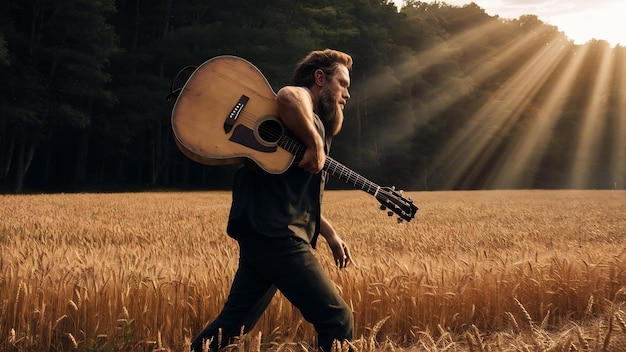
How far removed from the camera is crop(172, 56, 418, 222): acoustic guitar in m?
2.73

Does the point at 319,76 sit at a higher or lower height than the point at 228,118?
higher

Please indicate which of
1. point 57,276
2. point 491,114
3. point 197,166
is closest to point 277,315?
point 57,276

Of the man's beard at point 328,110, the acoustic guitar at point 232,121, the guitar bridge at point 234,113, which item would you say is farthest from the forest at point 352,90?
the man's beard at point 328,110

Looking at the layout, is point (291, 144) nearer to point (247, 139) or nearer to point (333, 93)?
point (247, 139)

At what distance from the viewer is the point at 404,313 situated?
4.16 meters

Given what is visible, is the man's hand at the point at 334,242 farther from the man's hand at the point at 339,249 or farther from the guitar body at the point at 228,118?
the guitar body at the point at 228,118

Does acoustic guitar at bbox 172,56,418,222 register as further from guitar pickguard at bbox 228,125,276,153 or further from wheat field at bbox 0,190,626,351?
wheat field at bbox 0,190,626,351

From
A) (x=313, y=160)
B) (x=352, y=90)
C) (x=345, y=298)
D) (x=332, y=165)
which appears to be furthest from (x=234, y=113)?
(x=352, y=90)

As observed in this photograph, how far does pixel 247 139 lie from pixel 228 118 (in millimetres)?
137

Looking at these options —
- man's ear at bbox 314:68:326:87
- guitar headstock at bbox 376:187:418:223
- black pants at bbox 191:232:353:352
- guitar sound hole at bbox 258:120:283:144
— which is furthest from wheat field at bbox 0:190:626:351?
man's ear at bbox 314:68:326:87

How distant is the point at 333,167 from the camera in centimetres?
294

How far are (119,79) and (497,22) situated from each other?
4006 centimetres

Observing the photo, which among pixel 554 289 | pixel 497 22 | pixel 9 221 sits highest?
pixel 497 22

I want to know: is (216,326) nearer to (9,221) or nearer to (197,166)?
(9,221)
